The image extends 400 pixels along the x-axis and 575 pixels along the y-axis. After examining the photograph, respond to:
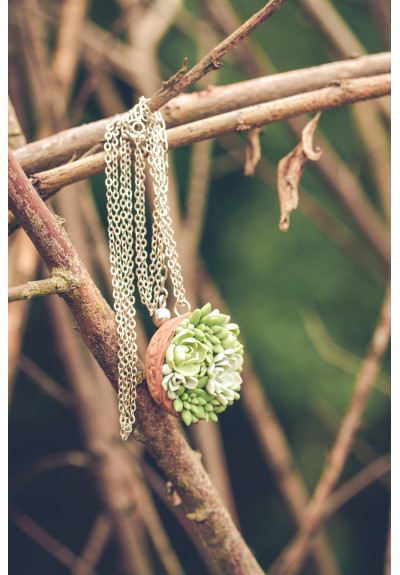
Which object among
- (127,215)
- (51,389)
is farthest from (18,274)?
(127,215)

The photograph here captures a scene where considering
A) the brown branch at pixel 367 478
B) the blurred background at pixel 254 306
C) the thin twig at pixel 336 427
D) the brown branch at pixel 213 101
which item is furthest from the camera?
the thin twig at pixel 336 427

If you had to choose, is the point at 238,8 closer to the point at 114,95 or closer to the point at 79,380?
the point at 114,95

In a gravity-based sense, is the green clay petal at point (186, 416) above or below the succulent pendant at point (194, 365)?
below

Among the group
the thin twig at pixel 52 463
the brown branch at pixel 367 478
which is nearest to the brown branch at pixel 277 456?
the brown branch at pixel 367 478

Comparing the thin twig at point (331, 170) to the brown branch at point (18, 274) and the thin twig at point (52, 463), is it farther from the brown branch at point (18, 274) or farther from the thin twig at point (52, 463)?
the thin twig at point (52, 463)

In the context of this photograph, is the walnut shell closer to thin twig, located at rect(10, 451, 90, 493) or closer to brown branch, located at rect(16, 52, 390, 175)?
brown branch, located at rect(16, 52, 390, 175)

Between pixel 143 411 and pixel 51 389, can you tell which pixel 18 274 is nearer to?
pixel 51 389
